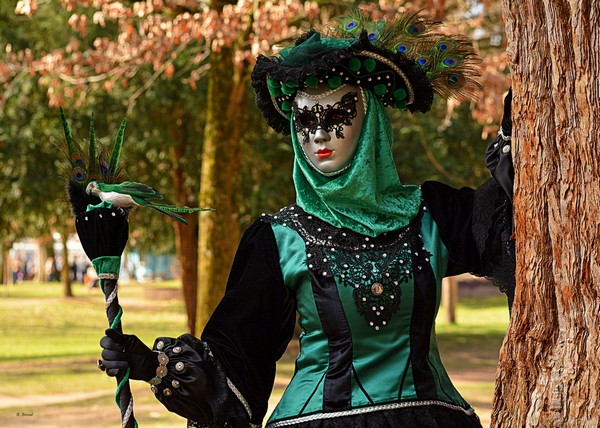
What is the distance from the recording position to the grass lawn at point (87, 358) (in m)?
10.0

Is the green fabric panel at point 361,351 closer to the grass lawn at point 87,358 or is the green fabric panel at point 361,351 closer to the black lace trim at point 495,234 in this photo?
the black lace trim at point 495,234

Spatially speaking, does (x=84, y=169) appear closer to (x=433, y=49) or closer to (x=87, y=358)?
(x=433, y=49)

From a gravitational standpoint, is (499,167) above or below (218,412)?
above

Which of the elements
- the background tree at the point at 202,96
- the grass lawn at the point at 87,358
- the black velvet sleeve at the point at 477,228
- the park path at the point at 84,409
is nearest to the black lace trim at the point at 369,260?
the black velvet sleeve at the point at 477,228

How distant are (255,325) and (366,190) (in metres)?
0.56

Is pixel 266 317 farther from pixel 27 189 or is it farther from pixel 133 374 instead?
pixel 27 189

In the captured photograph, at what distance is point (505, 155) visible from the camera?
2879mm

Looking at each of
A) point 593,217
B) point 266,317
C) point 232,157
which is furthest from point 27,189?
point 593,217

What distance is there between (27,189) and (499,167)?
39.0ft

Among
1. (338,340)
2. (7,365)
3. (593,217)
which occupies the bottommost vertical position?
(7,365)

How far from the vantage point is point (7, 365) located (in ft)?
46.8

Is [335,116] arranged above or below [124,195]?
above

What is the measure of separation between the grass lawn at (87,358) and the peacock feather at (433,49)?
6.56m

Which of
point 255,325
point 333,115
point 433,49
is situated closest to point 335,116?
point 333,115
